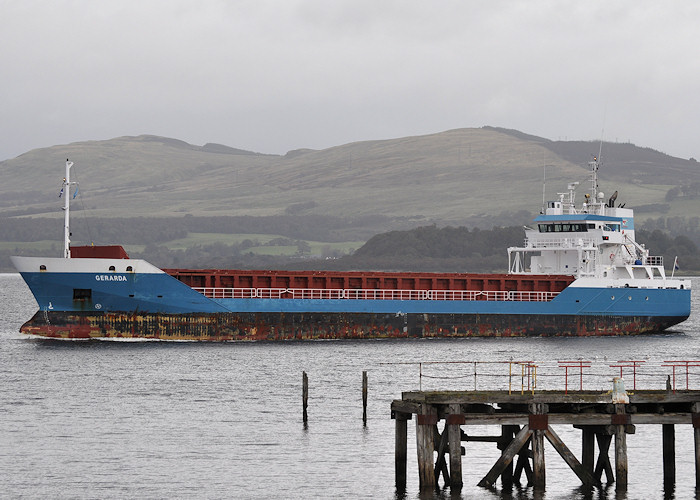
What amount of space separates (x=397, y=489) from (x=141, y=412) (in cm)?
1255

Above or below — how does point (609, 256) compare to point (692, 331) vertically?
above

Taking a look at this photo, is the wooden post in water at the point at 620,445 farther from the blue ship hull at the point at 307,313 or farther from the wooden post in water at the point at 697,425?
the blue ship hull at the point at 307,313

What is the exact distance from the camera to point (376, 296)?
195 feet

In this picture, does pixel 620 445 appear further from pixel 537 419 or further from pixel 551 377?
pixel 551 377

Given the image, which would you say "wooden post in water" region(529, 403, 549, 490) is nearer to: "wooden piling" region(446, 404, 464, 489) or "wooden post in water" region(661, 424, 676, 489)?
"wooden piling" region(446, 404, 464, 489)

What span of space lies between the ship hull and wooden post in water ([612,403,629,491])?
32.6 meters

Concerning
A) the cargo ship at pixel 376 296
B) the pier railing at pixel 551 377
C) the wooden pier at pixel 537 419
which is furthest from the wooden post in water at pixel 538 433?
the cargo ship at pixel 376 296

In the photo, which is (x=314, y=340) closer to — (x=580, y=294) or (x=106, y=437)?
(x=580, y=294)

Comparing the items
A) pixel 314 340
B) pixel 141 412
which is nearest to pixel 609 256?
pixel 314 340

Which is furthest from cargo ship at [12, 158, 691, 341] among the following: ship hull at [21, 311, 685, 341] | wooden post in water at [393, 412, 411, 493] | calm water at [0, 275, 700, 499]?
wooden post in water at [393, 412, 411, 493]

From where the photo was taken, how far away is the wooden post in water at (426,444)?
24.6m

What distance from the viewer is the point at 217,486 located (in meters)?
26.6

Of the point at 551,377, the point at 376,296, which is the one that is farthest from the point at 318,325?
the point at 551,377

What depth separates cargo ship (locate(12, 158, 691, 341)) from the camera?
52938 millimetres
